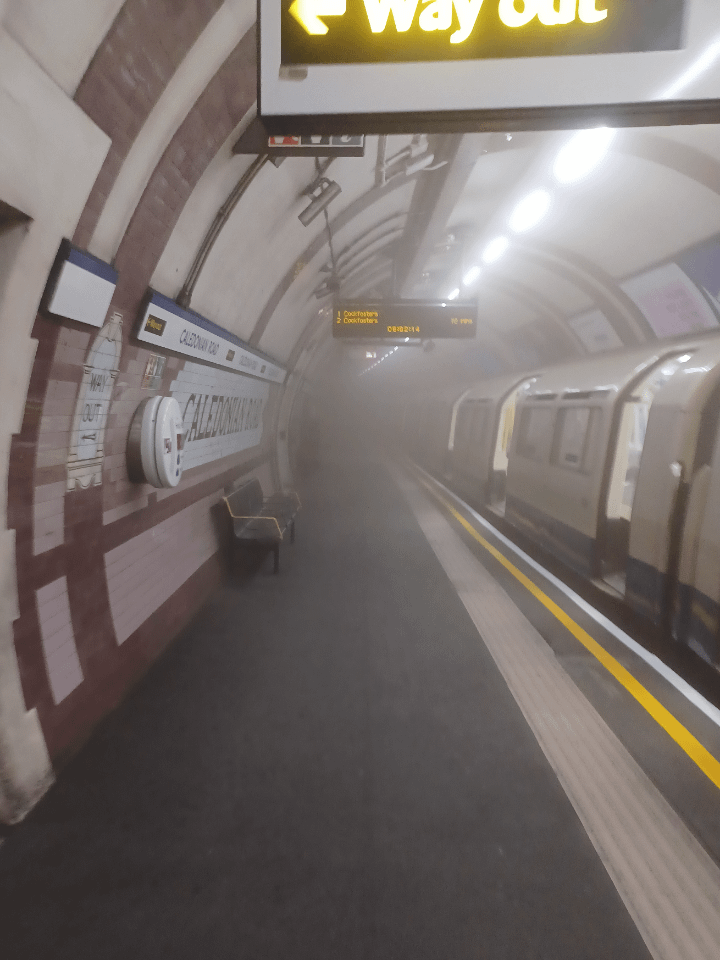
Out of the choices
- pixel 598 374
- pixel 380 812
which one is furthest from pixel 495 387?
pixel 380 812

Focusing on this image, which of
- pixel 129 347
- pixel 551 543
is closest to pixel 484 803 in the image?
pixel 129 347

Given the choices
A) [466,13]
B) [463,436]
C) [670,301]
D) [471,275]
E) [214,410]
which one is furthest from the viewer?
[463,436]

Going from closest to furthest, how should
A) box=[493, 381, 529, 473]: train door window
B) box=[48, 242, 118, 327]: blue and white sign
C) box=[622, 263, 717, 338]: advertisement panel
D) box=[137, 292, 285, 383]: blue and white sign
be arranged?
box=[48, 242, 118, 327]: blue and white sign → box=[137, 292, 285, 383]: blue and white sign → box=[622, 263, 717, 338]: advertisement panel → box=[493, 381, 529, 473]: train door window

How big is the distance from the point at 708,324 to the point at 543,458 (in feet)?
13.9

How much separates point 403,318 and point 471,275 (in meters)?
4.25

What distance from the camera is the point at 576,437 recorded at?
591 cm

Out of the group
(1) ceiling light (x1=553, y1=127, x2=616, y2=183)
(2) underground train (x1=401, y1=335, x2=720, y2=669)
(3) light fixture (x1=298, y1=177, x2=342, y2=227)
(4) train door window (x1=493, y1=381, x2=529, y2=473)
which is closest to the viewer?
(2) underground train (x1=401, y1=335, x2=720, y2=669)

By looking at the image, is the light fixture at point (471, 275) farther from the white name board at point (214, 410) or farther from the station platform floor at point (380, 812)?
the station platform floor at point (380, 812)

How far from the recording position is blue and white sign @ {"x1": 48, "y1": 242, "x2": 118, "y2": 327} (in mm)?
2408

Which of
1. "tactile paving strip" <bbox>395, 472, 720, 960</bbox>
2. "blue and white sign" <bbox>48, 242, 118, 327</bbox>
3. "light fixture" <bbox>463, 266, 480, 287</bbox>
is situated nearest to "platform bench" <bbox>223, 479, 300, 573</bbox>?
"tactile paving strip" <bbox>395, 472, 720, 960</bbox>

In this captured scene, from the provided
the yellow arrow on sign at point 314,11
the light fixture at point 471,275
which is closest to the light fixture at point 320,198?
the yellow arrow on sign at point 314,11

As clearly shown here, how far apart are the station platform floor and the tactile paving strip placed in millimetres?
10

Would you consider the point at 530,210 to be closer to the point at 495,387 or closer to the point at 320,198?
the point at 495,387

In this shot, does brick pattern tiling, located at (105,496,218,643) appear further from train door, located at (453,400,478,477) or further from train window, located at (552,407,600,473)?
train door, located at (453,400,478,477)
